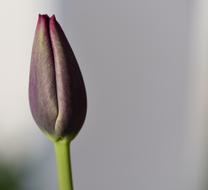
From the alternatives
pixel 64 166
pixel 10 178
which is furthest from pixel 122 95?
pixel 64 166

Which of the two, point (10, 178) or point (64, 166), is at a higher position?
point (64, 166)

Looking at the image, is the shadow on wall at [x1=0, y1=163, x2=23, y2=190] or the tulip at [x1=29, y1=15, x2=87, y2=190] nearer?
the tulip at [x1=29, y1=15, x2=87, y2=190]

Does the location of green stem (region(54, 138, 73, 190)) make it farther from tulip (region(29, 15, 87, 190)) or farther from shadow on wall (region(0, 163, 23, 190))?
shadow on wall (region(0, 163, 23, 190))

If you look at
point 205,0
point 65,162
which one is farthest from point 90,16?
point 65,162

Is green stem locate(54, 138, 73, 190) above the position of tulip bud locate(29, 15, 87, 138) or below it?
below

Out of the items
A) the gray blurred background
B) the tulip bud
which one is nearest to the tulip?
the tulip bud

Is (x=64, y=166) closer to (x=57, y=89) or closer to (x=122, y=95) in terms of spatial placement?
(x=57, y=89)

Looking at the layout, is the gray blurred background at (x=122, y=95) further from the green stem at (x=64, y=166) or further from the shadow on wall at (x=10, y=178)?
the green stem at (x=64, y=166)

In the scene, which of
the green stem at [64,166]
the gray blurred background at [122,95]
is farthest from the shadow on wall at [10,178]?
the green stem at [64,166]
